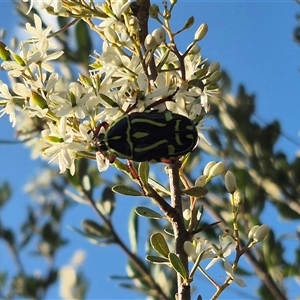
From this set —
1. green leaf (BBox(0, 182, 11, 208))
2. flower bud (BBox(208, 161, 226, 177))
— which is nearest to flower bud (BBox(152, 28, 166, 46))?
flower bud (BBox(208, 161, 226, 177))

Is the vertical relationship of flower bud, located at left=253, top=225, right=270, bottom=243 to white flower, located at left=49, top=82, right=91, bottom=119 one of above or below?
below

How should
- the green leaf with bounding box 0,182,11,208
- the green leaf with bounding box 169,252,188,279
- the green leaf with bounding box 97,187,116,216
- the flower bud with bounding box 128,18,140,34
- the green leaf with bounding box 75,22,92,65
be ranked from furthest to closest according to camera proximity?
the green leaf with bounding box 0,182,11,208 → the green leaf with bounding box 75,22,92,65 → the green leaf with bounding box 97,187,116,216 → the flower bud with bounding box 128,18,140,34 → the green leaf with bounding box 169,252,188,279

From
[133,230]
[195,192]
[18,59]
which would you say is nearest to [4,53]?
[18,59]

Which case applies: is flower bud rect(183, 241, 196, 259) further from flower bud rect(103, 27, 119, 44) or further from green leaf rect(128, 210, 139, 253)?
green leaf rect(128, 210, 139, 253)

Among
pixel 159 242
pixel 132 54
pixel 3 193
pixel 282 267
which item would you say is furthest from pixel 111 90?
pixel 3 193

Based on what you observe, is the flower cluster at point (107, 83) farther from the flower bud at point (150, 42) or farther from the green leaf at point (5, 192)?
the green leaf at point (5, 192)

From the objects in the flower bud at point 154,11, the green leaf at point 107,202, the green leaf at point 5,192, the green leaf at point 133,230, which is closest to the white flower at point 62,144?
the flower bud at point 154,11

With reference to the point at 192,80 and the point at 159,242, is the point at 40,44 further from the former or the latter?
the point at 159,242
